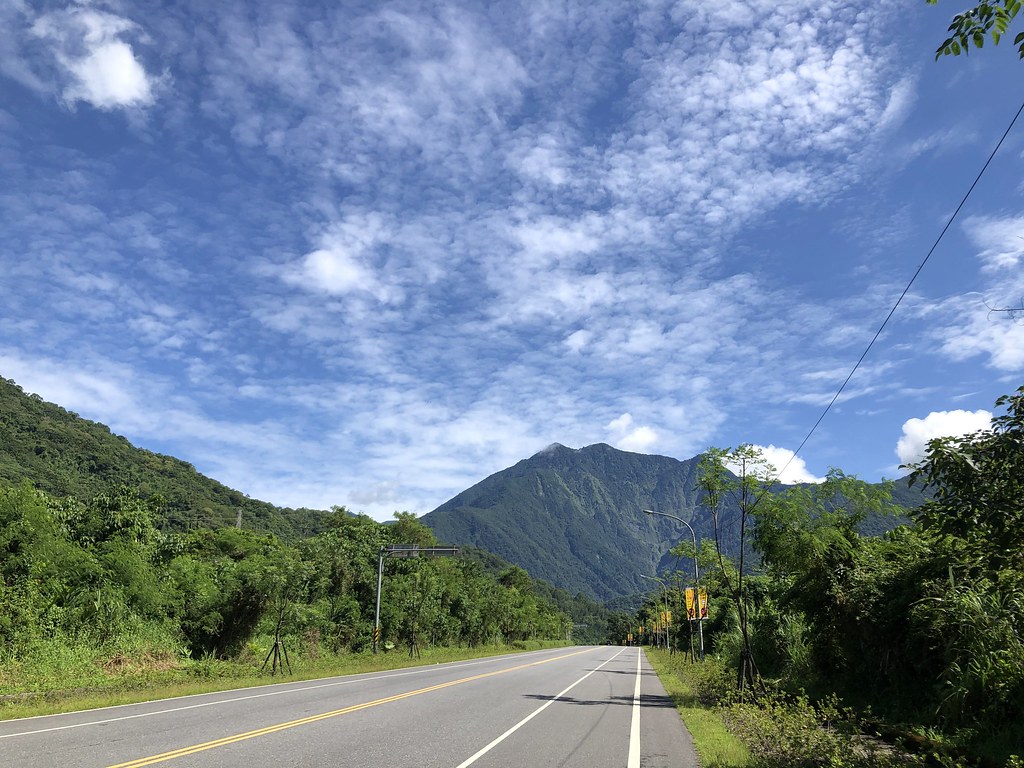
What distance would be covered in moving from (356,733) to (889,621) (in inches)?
451

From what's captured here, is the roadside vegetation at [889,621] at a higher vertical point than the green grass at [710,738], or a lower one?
higher

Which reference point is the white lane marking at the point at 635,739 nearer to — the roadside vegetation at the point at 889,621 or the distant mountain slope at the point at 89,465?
the roadside vegetation at the point at 889,621

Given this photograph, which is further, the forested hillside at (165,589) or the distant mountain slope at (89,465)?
the distant mountain slope at (89,465)

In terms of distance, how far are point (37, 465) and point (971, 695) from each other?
66502mm

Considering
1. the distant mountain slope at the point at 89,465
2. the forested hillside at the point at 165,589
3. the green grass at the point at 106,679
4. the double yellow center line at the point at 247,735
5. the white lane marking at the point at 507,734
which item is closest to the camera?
the double yellow center line at the point at 247,735

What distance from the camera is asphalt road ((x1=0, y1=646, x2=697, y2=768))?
867 cm

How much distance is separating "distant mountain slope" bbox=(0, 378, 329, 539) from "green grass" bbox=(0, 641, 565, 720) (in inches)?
1308

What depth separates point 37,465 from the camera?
55.6 m

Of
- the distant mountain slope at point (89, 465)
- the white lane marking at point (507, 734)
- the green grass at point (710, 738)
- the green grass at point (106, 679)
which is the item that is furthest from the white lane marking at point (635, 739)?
the distant mountain slope at point (89, 465)

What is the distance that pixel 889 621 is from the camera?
14.1 meters

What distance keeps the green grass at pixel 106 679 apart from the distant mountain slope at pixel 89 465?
33.2m

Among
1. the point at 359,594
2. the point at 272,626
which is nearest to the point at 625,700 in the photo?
the point at 272,626

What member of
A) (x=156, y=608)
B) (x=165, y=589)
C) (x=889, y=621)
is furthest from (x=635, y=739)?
(x=165, y=589)

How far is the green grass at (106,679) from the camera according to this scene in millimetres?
14617
